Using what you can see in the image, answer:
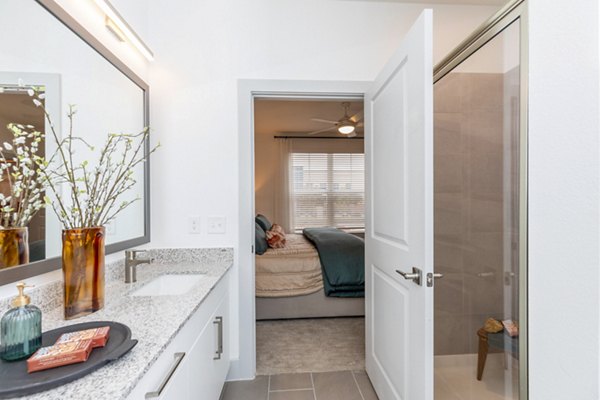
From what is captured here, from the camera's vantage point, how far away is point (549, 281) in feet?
2.28

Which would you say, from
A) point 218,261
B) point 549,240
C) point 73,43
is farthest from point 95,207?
point 549,240

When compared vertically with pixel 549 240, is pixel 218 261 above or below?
below

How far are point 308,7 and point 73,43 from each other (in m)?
1.44

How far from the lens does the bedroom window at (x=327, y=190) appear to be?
5945 mm

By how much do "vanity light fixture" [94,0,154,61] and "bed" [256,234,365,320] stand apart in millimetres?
2065

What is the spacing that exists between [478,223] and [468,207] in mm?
114

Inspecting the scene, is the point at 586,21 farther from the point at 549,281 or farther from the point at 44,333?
the point at 44,333

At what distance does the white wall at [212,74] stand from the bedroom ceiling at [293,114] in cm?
162

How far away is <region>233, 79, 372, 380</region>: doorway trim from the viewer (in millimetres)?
2041

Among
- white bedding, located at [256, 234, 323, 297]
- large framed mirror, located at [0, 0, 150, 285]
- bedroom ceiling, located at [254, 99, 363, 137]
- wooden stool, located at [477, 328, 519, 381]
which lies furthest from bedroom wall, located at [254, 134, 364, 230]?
wooden stool, located at [477, 328, 519, 381]

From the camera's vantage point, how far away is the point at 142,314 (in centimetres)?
111

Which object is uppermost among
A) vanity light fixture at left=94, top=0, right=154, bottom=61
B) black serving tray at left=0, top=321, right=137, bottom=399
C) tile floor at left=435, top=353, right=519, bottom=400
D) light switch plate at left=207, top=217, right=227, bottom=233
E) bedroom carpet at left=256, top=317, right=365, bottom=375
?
vanity light fixture at left=94, top=0, right=154, bottom=61

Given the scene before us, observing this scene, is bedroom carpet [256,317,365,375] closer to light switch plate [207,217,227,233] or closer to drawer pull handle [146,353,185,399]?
light switch plate [207,217,227,233]

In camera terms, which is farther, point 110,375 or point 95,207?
point 95,207
